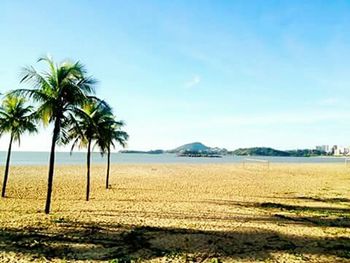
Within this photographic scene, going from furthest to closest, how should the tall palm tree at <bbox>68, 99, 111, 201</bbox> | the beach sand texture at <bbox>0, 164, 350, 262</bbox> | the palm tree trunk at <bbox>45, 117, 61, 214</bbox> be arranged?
1. the tall palm tree at <bbox>68, 99, 111, 201</bbox>
2. the palm tree trunk at <bbox>45, 117, 61, 214</bbox>
3. the beach sand texture at <bbox>0, 164, 350, 262</bbox>

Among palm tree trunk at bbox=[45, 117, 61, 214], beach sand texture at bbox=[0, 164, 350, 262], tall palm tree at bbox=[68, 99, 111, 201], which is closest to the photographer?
beach sand texture at bbox=[0, 164, 350, 262]

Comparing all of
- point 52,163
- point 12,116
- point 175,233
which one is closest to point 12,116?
point 12,116

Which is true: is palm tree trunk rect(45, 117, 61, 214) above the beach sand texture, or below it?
above

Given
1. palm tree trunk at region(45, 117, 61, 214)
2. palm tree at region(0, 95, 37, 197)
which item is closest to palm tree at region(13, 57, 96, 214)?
palm tree trunk at region(45, 117, 61, 214)

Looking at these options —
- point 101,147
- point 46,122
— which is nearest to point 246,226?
point 46,122

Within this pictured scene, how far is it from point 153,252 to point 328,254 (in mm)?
4177

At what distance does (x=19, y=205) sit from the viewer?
1523cm

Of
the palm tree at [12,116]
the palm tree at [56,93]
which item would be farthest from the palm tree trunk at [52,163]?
the palm tree at [12,116]

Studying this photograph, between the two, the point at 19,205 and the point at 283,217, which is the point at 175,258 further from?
the point at 19,205

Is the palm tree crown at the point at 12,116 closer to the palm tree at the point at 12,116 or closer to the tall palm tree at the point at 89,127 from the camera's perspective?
the palm tree at the point at 12,116

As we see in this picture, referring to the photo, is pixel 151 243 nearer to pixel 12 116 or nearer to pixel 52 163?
pixel 52 163

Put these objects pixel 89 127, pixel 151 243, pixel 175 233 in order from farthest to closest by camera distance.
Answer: pixel 89 127, pixel 175 233, pixel 151 243

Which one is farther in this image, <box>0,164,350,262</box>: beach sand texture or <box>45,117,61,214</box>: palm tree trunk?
<box>45,117,61,214</box>: palm tree trunk

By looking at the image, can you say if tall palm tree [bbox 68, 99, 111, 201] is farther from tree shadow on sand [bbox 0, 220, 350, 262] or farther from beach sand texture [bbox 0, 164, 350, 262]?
tree shadow on sand [bbox 0, 220, 350, 262]
